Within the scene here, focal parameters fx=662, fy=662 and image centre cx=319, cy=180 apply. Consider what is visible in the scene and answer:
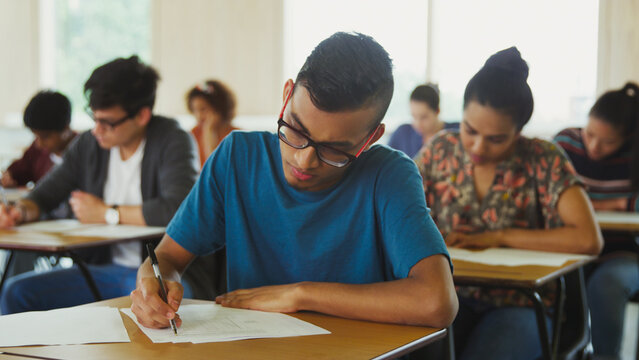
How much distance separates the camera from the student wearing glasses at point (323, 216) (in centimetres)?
125

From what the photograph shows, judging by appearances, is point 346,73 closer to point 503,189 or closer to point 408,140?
point 503,189

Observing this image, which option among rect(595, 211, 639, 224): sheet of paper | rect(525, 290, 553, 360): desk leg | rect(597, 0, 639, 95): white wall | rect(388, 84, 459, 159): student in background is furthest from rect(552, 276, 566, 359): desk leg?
rect(597, 0, 639, 95): white wall

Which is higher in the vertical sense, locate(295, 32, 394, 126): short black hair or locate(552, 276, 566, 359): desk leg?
locate(295, 32, 394, 126): short black hair

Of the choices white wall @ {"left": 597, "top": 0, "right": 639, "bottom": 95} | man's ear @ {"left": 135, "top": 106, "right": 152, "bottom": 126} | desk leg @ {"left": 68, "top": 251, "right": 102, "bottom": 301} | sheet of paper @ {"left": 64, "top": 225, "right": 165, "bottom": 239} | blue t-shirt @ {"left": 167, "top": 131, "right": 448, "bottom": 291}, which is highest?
white wall @ {"left": 597, "top": 0, "right": 639, "bottom": 95}

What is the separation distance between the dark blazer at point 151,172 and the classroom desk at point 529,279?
1222mm

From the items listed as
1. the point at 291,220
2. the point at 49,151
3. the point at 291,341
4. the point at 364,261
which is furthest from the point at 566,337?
the point at 49,151

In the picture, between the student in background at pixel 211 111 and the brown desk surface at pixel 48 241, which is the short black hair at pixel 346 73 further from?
the student in background at pixel 211 111

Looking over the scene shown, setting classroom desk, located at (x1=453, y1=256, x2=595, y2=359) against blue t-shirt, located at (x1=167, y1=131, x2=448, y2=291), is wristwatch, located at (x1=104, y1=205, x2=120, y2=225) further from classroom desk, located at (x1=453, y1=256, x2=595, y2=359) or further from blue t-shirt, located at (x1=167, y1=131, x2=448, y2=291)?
classroom desk, located at (x1=453, y1=256, x2=595, y2=359)

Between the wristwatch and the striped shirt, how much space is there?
7.53 feet

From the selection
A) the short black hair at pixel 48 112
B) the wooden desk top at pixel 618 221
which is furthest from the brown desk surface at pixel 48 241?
the wooden desk top at pixel 618 221

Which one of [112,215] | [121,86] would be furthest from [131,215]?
[121,86]

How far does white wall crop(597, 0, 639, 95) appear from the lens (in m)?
5.12

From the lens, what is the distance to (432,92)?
176 inches

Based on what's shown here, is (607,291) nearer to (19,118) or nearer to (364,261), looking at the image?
(364,261)
